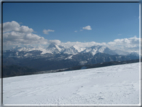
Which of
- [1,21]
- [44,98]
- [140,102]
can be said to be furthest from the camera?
[44,98]

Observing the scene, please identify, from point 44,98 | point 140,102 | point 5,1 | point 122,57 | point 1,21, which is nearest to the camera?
point 140,102

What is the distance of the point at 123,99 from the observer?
3.03 meters

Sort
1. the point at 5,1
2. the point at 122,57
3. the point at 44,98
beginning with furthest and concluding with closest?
the point at 122,57
the point at 44,98
the point at 5,1

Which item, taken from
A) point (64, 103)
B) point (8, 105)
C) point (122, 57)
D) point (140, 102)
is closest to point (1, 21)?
point (8, 105)

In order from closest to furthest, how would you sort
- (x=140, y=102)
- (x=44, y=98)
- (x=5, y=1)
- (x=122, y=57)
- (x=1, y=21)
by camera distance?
(x=140, y=102), (x=5, y=1), (x=1, y=21), (x=44, y=98), (x=122, y=57)

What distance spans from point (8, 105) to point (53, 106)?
1578mm

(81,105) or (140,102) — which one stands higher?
(140,102)

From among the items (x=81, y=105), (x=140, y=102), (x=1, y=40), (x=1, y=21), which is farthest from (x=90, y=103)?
(x=1, y=21)

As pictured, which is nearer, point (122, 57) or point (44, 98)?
point (44, 98)

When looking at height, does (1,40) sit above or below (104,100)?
above

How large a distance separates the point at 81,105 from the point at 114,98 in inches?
50.4

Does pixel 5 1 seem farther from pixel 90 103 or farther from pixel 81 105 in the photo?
pixel 90 103

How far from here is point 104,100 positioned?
10.0ft

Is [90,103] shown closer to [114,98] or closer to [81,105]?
[81,105]
